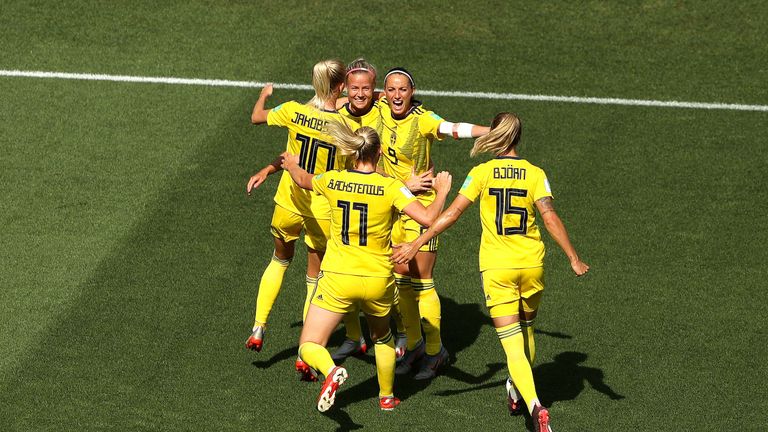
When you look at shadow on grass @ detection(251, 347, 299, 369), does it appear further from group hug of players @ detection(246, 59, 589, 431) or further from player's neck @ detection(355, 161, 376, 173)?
player's neck @ detection(355, 161, 376, 173)

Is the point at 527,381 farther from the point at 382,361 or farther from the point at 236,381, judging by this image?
the point at 236,381

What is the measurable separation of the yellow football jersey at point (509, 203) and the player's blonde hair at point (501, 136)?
0.13 m

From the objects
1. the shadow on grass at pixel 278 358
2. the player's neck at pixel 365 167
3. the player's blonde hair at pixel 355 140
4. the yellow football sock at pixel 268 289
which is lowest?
the shadow on grass at pixel 278 358

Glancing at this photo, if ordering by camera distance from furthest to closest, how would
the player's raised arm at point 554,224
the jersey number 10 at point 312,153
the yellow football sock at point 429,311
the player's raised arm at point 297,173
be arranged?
the yellow football sock at point 429,311 → the jersey number 10 at point 312,153 → the player's raised arm at point 297,173 → the player's raised arm at point 554,224

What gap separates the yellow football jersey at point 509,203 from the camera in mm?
11195

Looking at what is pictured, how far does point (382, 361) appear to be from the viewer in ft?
38.6

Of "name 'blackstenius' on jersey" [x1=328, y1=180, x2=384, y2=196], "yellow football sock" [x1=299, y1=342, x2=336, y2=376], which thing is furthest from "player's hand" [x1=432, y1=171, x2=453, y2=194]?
"yellow football sock" [x1=299, y1=342, x2=336, y2=376]

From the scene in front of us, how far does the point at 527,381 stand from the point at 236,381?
9.57ft

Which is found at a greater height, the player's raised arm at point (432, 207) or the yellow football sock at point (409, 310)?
the player's raised arm at point (432, 207)

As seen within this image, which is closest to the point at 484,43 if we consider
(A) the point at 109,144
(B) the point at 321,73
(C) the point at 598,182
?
(C) the point at 598,182

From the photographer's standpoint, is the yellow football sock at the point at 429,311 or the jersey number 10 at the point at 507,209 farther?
the yellow football sock at the point at 429,311

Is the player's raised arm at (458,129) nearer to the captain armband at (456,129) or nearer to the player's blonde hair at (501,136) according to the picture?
the captain armband at (456,129)

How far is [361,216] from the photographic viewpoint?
11.1 metres

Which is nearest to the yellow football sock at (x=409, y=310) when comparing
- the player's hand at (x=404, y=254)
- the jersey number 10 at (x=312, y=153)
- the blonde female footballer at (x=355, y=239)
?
the blonde female footballer at (x=355, y=239)
